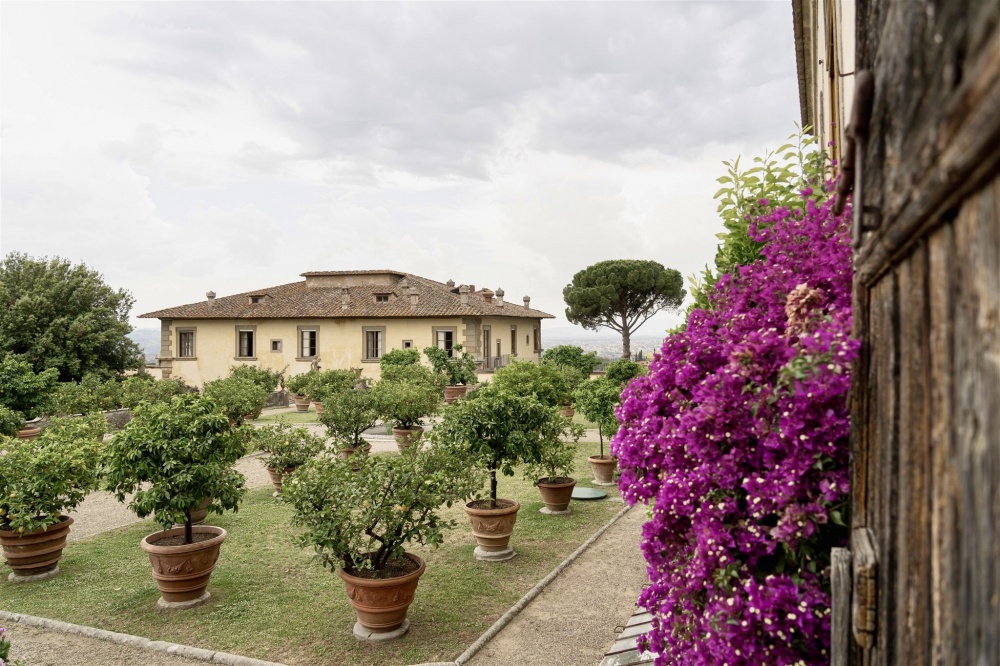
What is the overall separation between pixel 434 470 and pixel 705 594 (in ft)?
12.4

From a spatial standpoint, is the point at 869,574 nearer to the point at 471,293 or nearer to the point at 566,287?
the point at 471,293

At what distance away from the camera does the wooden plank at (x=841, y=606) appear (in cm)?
196

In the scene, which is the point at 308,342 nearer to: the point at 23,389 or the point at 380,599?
the point at 23,389

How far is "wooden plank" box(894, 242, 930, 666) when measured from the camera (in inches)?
52.0

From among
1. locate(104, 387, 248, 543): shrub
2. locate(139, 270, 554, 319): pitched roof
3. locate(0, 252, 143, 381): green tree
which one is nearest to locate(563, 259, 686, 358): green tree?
locate(139, 270, 554, 319): pitched roof

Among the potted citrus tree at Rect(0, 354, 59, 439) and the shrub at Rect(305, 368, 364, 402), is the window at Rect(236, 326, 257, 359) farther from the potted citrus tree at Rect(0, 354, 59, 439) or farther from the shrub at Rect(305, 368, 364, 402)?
the potted citrus tree at Rect(0, 354, 59, 439)

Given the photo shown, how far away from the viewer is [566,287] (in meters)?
42.8

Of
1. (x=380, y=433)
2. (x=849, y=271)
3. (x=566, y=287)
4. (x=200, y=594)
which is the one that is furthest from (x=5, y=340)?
(x=849, y=271)

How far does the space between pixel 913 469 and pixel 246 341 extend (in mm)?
32205

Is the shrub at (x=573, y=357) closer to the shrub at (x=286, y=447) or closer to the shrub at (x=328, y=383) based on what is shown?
the shrub at (x=328, y=383)

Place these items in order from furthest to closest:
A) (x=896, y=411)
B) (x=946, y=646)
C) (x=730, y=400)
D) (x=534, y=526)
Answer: (x=534, y=526) → (x=730, y=400) → (x=896, y=411) → (x=946, y=646)

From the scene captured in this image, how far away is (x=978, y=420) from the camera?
1.00 m

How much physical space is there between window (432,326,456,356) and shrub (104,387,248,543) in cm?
2204

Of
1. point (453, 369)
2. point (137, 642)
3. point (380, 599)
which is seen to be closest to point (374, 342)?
point (453, 369)
